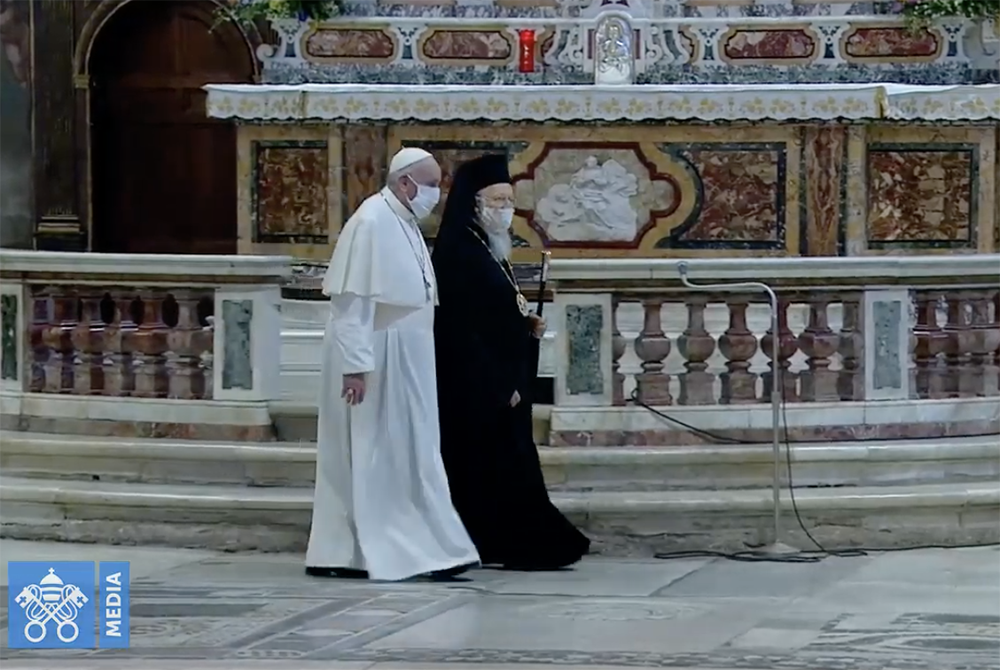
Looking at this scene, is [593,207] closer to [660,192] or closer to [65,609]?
[660,192]

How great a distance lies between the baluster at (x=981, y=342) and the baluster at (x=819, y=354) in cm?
69

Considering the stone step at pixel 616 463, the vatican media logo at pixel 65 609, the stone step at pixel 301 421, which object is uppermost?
the stone step at pixel 301 421

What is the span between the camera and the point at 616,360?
9.34 meters

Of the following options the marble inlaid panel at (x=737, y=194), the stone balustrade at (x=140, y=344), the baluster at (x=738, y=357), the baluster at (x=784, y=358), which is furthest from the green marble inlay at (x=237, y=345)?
the marble inlaid panel at (x=737, y=194)

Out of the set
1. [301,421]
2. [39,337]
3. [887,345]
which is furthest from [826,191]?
[39,337]

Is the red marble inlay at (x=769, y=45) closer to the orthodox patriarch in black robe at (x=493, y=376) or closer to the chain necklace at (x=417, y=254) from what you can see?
the orthodox patriarch in black robe at (x=493, y=376)

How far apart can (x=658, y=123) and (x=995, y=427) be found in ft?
15.1

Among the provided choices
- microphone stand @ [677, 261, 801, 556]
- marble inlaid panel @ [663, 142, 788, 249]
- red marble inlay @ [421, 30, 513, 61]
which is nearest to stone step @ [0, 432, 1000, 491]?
microphone stand @ [677, 261, 801, 556]

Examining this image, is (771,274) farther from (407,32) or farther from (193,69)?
(193,69)

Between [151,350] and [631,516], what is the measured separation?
2.52 metres

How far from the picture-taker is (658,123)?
45.2 feet

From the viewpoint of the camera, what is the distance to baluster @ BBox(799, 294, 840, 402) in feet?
31.1

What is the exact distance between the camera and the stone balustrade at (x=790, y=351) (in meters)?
9.27

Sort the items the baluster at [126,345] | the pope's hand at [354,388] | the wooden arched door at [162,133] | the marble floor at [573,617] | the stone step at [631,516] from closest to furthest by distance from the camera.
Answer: the marble floor at [573,617]
the pope's hand at [354,388]
the stone step at [631,516]
the baluster at [126,345]
the wooden arched door at [162,133]
